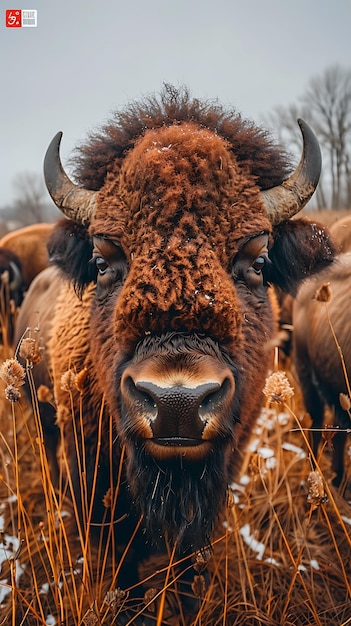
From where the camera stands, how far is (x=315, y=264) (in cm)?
251

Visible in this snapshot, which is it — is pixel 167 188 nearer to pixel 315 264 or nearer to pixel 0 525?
pixel 315 264

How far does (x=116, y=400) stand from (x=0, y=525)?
132 cm

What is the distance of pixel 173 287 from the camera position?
1674 millimetres

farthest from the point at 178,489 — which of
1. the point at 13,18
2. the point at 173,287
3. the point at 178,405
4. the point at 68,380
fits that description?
the point at 13,18

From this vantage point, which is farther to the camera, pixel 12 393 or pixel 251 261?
pixel 251 261

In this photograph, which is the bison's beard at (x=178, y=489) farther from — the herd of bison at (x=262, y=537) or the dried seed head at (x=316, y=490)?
the dried seed head at (x=316, y=490)

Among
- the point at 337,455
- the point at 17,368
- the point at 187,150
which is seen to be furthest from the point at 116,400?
the point at 337,455

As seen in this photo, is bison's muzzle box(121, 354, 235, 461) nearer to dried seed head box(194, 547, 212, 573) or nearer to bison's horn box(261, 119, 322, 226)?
dried seed head box(194, 547, 212, 573)

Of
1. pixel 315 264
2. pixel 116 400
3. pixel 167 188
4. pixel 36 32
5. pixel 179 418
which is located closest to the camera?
pixel 179 418

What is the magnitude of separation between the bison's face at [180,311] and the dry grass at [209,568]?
10.7 inches

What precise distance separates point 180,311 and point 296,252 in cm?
100

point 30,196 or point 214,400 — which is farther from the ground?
point 30,196

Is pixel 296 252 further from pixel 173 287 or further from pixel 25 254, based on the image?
pixel 25 254

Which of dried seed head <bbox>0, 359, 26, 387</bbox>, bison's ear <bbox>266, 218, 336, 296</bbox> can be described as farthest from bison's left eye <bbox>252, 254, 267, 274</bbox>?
dried seed head <bbox>0, 359, 26, 387</bbox>
